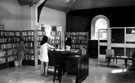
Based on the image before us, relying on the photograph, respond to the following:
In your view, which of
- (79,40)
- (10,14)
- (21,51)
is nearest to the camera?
(21,51)

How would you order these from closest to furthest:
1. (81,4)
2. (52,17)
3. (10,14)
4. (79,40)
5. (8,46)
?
1. (8,46)
2. (10,14)
3. (52,17)
4. (81,4)
5. (79,40)

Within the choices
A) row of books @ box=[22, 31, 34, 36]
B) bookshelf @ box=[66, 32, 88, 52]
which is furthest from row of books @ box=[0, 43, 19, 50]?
bookshelf @ box=[66, 32, 88, 52]

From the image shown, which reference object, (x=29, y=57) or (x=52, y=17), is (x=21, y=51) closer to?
(x=29, y=57)

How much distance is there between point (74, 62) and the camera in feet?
17.3

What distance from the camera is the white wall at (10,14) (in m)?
8.27

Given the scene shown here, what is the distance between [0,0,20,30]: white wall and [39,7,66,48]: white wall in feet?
5.59

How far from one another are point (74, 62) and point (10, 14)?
550cm

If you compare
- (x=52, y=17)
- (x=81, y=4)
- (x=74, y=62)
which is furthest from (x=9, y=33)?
(x=81, y=4)

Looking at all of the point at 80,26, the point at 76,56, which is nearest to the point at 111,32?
the point at 80,26

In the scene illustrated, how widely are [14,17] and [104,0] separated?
6.73 meters

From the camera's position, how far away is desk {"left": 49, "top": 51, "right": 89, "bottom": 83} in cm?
524

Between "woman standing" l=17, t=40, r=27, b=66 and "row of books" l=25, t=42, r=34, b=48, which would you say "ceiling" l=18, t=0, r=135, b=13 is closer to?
"row of books" l=25, t=42, r=34, b=48

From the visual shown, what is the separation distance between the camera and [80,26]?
1343cm

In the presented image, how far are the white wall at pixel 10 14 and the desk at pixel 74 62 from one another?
4172 millimetres
